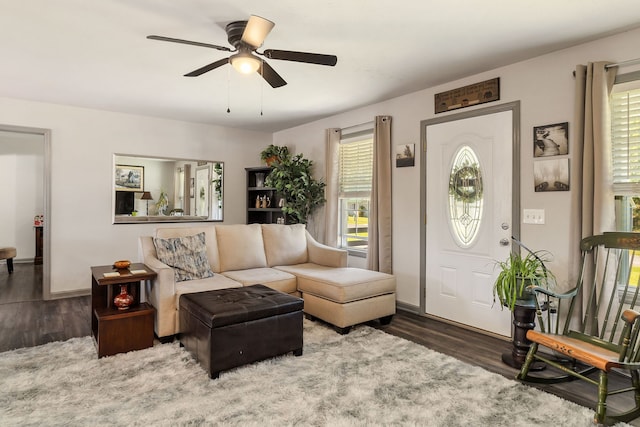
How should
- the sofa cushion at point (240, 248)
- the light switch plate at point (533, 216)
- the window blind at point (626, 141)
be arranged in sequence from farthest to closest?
the sofa cushion at point (240, 248), the light switch plate at point (533, 216), the window blind at point (626, 141)

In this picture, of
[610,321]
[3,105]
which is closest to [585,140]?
[610,321]

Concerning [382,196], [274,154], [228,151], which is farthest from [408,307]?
[228,151]

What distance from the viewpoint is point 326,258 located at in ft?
14.0

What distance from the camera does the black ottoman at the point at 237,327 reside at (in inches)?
97.7

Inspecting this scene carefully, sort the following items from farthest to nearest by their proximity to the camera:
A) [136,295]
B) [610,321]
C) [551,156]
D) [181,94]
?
[181,94] < [136,295] < [551,156] < [610,321]

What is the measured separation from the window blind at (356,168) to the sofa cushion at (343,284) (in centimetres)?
138

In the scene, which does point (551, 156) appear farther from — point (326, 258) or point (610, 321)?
point (326, 258)

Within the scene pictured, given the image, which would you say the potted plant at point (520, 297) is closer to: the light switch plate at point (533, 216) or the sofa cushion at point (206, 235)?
the light switch plate at point (533, 216)

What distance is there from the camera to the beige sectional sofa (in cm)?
314

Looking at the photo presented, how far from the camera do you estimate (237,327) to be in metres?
2.56

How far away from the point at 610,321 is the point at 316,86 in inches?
127

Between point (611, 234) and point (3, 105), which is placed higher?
point (3, 105)

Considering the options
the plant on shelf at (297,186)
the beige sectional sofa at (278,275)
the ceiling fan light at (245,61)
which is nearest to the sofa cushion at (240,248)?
the beige sectional sofa at (278,275)

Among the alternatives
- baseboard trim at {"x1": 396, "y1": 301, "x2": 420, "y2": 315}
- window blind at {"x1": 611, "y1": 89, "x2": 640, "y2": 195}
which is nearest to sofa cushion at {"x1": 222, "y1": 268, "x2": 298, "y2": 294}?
baseboard trim at {"x1": 396, "y1": 301, "x2": 420, "y2": 315}
